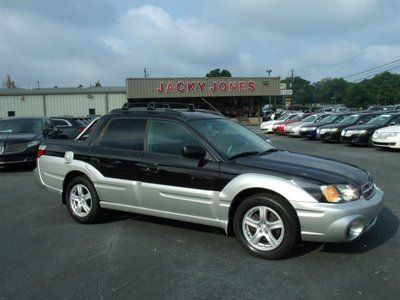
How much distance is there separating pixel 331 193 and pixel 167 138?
2161 mm

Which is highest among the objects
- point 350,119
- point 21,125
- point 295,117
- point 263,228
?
point 295,117

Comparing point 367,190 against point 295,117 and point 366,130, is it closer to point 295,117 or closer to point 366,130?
point 366,130

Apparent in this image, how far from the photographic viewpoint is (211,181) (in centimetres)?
502

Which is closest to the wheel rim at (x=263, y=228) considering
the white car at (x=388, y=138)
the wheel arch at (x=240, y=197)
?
the wheel arch at (x=240, y=197)

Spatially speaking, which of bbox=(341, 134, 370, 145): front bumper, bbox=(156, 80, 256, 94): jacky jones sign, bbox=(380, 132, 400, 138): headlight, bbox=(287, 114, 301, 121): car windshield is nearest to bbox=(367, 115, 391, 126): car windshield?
bbox=(341, 134, 370, 145): front bumper

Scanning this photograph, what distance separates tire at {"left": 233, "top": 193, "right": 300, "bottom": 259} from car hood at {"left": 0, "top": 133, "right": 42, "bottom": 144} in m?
8.90

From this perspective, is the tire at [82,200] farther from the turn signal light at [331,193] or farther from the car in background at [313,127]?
the car in background at [313,127]

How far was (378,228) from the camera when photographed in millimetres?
5641

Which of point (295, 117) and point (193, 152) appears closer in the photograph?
point (193, 152)

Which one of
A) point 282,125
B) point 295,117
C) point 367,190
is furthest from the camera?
point 295,117

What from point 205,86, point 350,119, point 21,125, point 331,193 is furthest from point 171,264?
point 205,86

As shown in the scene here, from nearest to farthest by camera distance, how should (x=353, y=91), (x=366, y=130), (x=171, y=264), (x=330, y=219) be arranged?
(x=330, y=219)
(x=171, y=264)
(x=366, y=130)
(x=353, y=91)

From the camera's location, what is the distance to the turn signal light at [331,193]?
14.7 feet

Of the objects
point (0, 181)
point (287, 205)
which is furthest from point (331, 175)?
A: point (0, 181)
